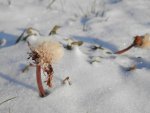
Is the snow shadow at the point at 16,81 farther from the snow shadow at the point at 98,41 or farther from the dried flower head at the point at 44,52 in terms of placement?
the snow shadow at the point at 98,41

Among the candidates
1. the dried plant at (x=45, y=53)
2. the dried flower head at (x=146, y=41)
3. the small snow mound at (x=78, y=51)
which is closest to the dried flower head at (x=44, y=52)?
the dried plant at (x=45, y=53)

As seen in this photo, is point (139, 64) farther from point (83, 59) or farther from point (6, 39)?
point (6, 39)

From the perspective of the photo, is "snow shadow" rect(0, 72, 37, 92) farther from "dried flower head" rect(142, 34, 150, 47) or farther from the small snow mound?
"dried flower head" rect(142, 34, 150, 47)

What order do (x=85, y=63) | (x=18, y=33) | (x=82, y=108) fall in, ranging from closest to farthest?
(x=82, y=108), (x=85, y=63), (x=18, y=33)

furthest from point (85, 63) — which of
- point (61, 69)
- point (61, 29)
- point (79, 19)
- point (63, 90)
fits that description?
point (79, 19)

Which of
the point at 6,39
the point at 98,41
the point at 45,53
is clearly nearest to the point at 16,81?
the point at 45,53

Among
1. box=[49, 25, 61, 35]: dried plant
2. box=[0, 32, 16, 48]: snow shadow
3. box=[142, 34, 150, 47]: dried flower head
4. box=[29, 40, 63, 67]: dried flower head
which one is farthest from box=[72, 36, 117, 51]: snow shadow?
box=[29, 40, 63, 67]: dried flower head

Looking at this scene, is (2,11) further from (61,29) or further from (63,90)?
(63,90)

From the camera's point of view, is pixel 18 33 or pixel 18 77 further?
pixel 18 33
